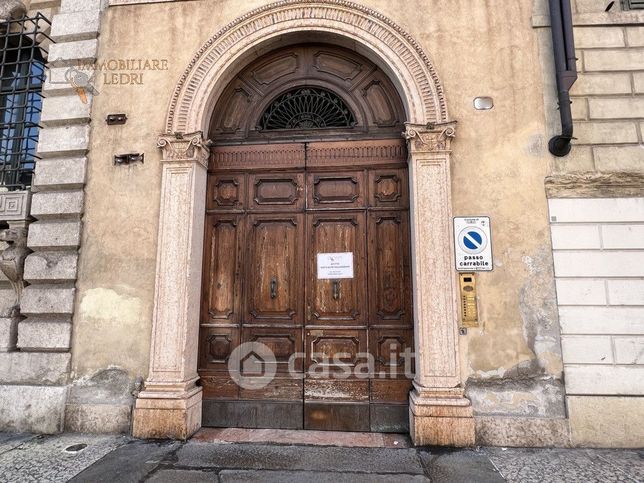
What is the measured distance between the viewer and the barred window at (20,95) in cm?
566

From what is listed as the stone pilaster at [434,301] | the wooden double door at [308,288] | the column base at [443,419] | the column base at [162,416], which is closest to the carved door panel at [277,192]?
the wooden double door at [308,288]

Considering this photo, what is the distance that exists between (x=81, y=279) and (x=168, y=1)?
12.0 ft

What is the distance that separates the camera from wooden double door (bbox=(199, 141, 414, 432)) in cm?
479

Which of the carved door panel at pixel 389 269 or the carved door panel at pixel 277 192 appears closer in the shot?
the carved door panel at pixel 389 269

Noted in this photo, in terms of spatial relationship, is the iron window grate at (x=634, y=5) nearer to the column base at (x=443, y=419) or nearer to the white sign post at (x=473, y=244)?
the white sign post at (x=473, y=244)

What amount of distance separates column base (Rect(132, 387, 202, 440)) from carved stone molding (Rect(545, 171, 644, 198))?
4.61 m

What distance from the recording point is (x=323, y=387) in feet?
15.8

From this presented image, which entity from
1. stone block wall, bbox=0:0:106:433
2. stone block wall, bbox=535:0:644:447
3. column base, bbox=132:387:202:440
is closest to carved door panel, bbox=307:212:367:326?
column base, bbox=132:387:202:440

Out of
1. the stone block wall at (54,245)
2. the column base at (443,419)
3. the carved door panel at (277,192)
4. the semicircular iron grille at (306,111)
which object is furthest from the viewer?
the semicircular iron grille at (306,111)

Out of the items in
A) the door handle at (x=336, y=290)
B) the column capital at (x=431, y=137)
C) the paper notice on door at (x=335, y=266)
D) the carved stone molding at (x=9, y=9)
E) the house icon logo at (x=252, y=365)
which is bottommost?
the house icon logo at (x=252, y=365)

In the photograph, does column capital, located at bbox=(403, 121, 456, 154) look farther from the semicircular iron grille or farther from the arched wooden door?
the semicircular iron grille

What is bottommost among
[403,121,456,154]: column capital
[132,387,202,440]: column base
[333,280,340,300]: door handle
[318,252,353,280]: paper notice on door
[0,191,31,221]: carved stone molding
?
[132,387,202,440]: column base

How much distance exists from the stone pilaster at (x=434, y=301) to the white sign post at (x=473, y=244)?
9cm

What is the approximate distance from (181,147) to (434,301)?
3409 millimetres
